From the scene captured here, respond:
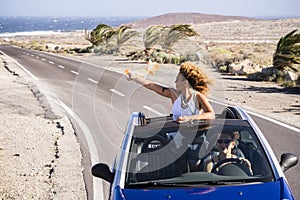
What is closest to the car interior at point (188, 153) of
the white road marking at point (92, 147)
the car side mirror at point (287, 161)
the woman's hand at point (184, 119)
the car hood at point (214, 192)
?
the woman's hand at point (184, 119)

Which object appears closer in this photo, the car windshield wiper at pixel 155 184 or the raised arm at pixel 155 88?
the car windshield wiper at pixel 155 184

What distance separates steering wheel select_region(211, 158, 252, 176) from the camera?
473 cm

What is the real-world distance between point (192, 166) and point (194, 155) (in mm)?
145

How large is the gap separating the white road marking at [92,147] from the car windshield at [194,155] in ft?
7.18

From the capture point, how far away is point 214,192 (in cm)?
428

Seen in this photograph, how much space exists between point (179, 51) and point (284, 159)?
3299 cm

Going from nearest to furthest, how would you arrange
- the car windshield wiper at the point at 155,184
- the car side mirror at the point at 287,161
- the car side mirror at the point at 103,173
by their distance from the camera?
the car windshield wiper at the point at 155,184 < the car side mirror at the point at 103,173 < the car side mirror at the point at 287,161

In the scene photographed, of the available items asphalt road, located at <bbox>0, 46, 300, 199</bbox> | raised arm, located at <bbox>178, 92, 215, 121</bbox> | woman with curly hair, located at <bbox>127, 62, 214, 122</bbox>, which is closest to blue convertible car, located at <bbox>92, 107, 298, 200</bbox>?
raised arm, located at <bbox>178, 92, 215, 121</bbox>

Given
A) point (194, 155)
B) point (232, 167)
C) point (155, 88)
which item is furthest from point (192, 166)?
point (155, 88)

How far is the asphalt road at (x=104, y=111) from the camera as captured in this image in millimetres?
9526

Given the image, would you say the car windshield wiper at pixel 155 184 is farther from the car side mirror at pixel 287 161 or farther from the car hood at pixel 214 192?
the car side mirror at pixel 287 161

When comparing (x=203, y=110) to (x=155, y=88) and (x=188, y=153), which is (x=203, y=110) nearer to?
(x=188, y=153)

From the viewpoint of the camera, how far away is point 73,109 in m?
15.2

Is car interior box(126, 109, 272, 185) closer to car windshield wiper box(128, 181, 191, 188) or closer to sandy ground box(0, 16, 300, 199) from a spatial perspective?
car windshield wiper box(128, 181, 191, 188)
